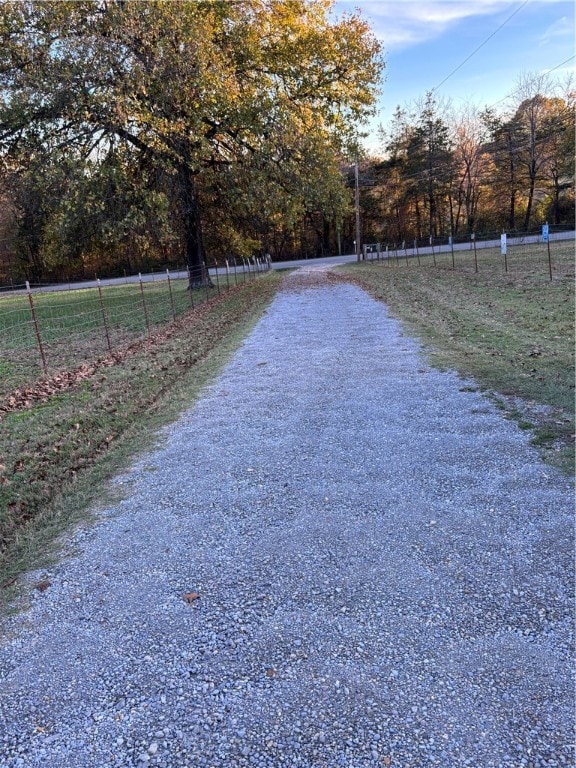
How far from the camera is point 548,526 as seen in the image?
2.65 metres

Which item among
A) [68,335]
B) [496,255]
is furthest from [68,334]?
[496,255]

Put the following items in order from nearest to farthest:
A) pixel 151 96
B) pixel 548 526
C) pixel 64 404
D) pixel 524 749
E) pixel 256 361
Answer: pixel 524 749, pixel 548 526, pixel 64 404, pixel 256 361, pixel 151 96

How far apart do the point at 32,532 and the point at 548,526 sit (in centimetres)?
300

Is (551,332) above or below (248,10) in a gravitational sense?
below

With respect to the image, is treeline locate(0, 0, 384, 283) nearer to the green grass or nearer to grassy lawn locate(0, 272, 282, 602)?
the green grass

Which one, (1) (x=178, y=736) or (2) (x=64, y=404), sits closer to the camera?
(1) (x=178, y=736)

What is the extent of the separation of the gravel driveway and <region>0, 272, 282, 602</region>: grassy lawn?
29cm

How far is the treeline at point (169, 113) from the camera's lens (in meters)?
12.8

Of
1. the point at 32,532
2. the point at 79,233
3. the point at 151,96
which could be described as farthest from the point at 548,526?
the point at 79,233

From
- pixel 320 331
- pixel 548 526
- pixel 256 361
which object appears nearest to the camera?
pixel 548 526

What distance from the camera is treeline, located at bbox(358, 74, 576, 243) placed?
3778 cm

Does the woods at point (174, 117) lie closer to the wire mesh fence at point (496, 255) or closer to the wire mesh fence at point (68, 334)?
the wire mesh fence at point (68, 334)

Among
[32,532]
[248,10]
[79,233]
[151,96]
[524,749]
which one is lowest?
[524,749]

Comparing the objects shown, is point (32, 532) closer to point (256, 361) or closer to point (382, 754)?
point (382, 754)
